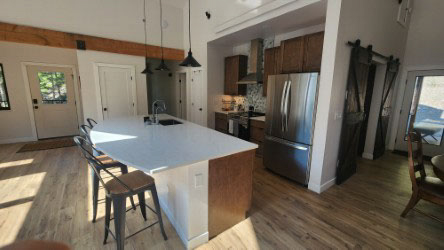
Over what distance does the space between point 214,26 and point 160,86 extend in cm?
377

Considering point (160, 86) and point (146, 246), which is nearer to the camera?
point (146, 246)

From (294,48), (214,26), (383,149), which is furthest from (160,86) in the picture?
(383,149)

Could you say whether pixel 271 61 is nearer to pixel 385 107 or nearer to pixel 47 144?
pixel 385 107

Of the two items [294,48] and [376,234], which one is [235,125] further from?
[376,234]

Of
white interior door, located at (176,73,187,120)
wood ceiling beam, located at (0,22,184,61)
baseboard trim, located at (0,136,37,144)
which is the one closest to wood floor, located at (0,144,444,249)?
baseboard trim, located at (0,136,37,144)

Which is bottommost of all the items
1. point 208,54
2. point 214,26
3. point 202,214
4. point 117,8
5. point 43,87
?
point 202,214

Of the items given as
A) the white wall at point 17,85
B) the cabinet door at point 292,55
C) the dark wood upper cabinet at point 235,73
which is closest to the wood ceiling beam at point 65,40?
the white wall at point 17,85

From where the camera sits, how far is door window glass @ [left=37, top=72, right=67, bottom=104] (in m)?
5.15

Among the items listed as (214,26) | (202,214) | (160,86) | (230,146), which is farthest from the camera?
(160,86)

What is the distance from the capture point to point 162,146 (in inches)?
73.4

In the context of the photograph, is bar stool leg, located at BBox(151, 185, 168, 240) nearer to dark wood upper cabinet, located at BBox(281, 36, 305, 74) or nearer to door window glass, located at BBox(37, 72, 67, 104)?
dark wood upper cabinet, located at BBox(281, 36, 305, 74)

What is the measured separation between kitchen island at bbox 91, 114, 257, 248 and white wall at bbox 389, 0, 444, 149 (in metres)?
4.94

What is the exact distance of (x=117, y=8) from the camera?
462 cm

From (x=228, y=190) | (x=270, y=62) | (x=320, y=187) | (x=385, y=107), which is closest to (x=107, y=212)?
(x=228, y=190)
